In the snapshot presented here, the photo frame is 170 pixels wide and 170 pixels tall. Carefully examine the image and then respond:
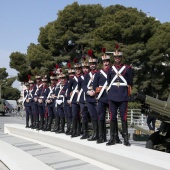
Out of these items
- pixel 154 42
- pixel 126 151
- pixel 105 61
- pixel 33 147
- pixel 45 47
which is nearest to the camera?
pixel 126 151

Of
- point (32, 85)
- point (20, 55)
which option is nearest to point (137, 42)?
point (20, 55)

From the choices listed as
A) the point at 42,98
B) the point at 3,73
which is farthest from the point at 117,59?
the point at 3,73

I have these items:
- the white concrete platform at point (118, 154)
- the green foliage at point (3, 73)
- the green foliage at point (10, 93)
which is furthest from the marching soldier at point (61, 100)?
the green foliage at point (3, 73)

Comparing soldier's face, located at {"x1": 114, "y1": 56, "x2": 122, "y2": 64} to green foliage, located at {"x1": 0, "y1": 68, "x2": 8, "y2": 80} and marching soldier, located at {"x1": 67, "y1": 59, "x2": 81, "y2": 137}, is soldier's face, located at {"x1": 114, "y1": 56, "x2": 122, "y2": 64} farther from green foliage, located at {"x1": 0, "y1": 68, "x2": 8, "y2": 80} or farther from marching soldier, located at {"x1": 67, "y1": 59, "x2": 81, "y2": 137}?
green foliage, located at {"x1": 0, "y1": 68, "x2": 8, "y2": 80}

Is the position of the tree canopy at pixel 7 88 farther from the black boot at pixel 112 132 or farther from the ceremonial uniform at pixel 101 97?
the black boot at pixel 112 132

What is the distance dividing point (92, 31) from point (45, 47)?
18.5 feet

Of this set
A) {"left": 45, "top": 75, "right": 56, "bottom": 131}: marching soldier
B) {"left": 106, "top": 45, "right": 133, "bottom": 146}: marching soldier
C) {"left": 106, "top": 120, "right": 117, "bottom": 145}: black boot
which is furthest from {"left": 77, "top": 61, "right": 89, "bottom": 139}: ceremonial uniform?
{"left": 45, "top": 75, "right": 56, "bottom": 131}: marching soldier

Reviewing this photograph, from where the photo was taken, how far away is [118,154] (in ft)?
23.6

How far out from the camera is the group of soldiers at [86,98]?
793 centimetres

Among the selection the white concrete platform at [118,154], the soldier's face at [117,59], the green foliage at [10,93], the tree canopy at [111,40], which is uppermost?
the tree canopy at [111,40]

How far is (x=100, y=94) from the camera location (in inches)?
337

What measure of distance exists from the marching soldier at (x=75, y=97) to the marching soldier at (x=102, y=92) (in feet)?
5.04

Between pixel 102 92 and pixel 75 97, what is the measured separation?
186 centimetres

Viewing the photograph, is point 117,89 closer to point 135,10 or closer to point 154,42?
point 154,42
